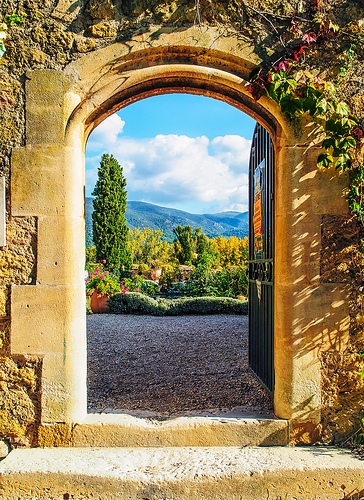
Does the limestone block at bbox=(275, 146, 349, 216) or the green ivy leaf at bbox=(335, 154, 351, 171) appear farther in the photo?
the limestone block at bbox=(275, 146, 349, 216)

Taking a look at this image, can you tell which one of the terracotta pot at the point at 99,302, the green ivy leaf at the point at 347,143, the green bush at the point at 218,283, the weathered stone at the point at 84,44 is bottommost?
the terracotta pot at the point at 99,302

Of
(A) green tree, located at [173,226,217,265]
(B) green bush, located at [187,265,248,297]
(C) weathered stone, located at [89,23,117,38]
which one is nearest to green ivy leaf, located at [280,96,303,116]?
(C) weathered stone, located at [89,23,117,38]

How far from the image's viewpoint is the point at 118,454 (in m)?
2.43

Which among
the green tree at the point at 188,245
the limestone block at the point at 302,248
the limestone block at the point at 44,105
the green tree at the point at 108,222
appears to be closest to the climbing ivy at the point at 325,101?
the limestone block at the point at 302,248

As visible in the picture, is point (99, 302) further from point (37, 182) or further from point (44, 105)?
point (44, 105)

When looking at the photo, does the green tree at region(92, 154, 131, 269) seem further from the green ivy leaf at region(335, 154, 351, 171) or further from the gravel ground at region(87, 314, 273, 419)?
the green ivy leaf at region(335, 154, 351, 171)

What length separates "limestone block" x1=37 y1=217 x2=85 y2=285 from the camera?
2.52 metres

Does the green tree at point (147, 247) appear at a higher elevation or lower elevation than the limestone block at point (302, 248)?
higher

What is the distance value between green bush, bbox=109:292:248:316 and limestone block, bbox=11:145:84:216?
6.20 meters

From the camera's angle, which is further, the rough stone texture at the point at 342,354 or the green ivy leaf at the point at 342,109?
the rough stone texture at the point at 342,354

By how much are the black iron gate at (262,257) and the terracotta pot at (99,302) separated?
5176mm

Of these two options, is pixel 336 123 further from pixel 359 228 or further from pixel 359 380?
pixel 359 380

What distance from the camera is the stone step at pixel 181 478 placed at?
222 cm

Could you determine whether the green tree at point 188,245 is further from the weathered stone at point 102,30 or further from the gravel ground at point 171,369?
the weathered stone at point 102,30
